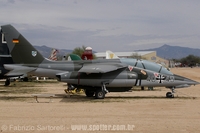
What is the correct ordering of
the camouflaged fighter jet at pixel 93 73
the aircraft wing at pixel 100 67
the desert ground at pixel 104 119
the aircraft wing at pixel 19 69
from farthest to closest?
1. the camouflaged fighter jet at pixel 93 73
2. the aircraft wing at pixel 19 69
3. the aircraft wing at pixel 100 67
4. the desert ground at pixel 104 119

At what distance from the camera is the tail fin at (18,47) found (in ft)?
59.7

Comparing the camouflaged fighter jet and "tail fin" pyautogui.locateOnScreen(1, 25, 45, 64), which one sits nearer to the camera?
the camouflaged fighter jet

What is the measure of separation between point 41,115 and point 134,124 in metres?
3.89

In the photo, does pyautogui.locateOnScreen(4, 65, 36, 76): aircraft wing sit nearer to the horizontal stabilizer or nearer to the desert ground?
the horizontal stabilizer

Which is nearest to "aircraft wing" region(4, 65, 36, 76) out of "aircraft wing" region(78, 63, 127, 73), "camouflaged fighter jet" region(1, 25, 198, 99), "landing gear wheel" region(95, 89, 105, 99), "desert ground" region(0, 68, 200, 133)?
"camouflaged fighter jet" region(1, 25, 198, 99)

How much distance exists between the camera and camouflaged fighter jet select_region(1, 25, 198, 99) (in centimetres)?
1788

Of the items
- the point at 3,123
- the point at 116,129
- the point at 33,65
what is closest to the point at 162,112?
the point at 116,129

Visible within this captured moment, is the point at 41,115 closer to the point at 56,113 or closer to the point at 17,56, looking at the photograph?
the point at 56,113

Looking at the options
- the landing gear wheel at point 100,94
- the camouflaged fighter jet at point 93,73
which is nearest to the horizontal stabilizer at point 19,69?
the camouflaged fighter jet at point 93,73

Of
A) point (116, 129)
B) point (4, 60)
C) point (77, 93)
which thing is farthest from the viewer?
point (4, 60)

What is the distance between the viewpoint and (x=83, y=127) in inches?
385

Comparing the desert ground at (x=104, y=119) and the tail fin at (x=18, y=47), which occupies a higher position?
the tail fin at (x=18, y=47)

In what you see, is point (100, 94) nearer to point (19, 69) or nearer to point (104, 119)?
point (19, 69)

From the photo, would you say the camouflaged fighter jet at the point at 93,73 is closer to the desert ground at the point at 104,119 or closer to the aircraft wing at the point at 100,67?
the aircraft wing at the point at 100,67
